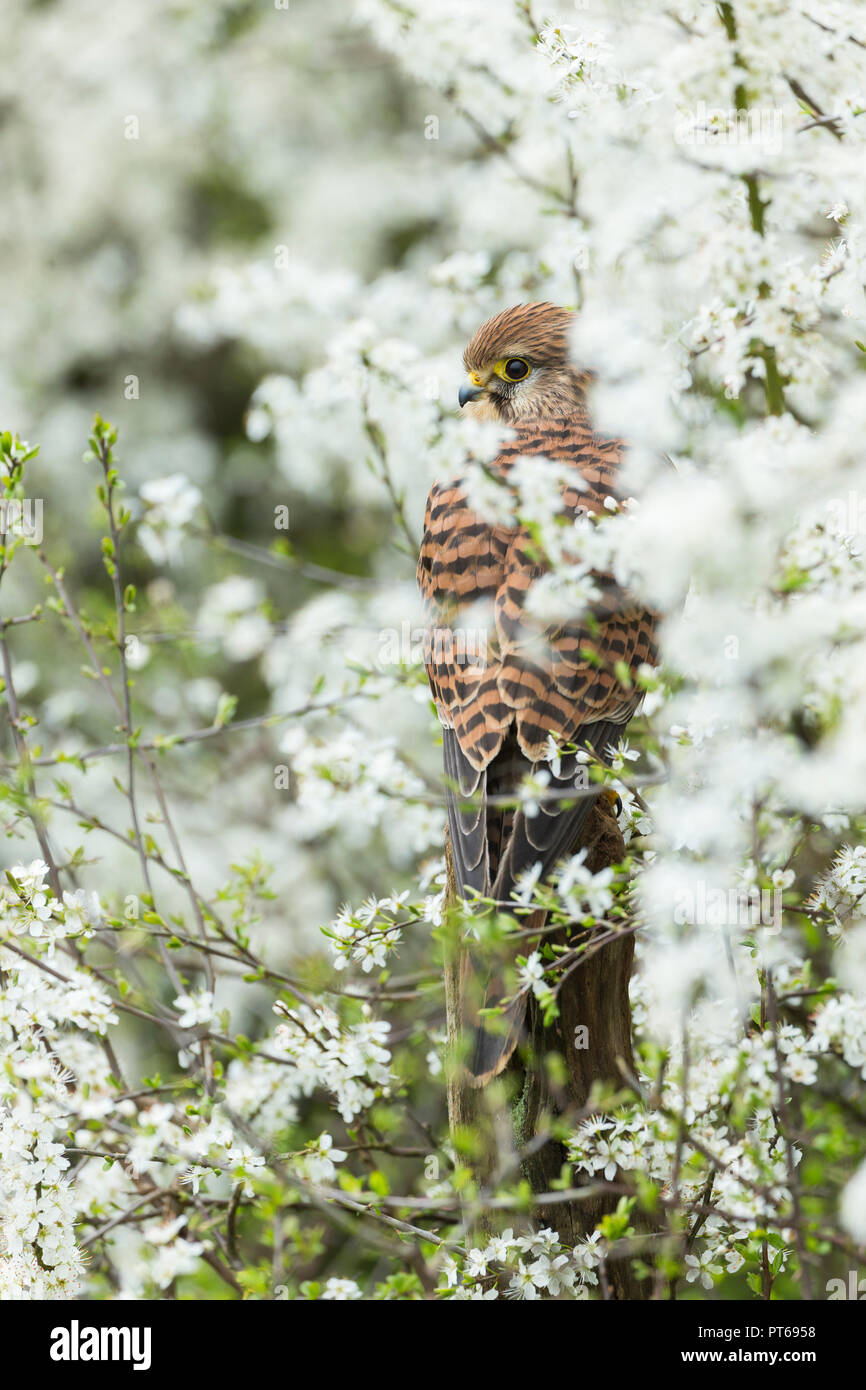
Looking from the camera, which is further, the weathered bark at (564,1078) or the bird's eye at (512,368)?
the bird's eye at (512,368)

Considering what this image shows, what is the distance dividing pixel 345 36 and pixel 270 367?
4.70ft

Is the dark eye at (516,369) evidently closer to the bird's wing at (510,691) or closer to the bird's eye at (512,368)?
the bird's eye at (512,368)

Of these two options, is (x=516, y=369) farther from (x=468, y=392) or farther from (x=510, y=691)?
(x=510, y=691)

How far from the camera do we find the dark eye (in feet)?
9.95

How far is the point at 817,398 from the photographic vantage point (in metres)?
2.58

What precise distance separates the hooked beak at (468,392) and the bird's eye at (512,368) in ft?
0.20

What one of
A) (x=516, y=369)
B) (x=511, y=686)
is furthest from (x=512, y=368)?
(x=511, y=686)

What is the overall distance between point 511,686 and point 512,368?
1.16m

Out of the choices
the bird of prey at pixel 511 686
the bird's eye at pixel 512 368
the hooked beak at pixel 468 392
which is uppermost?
the bird's eye at pixel 512 368

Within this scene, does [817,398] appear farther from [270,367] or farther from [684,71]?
[270,367]

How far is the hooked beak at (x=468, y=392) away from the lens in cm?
303

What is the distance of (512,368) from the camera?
→ 3.05 meters

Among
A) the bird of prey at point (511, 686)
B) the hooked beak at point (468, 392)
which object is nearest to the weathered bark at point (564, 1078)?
the bird of prey at point (511, 686)

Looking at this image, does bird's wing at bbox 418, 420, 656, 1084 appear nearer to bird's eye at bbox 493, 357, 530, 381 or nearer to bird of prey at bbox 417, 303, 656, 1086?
bird of prey at bbox 417, 303, 656, 1086
